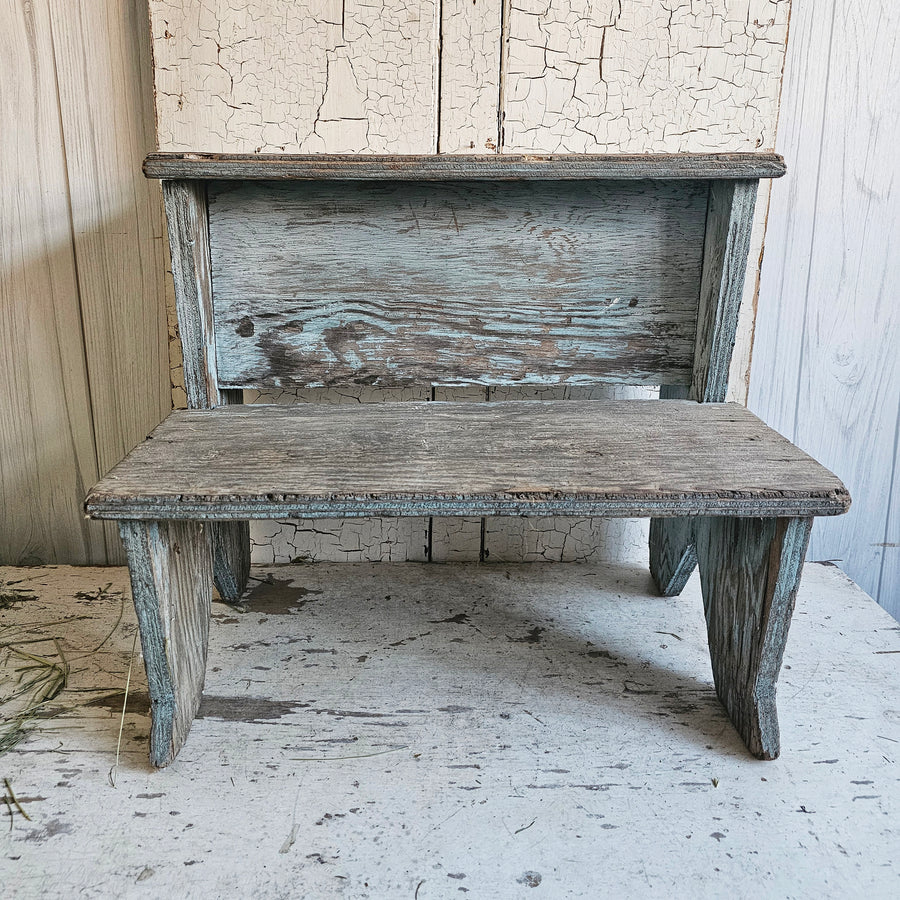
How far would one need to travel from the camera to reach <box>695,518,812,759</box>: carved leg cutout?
4.29 feet

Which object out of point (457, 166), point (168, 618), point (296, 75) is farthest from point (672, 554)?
point (296, 75)

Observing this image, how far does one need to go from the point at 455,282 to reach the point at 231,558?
794mm

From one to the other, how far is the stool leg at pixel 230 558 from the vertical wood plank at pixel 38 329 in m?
0.42

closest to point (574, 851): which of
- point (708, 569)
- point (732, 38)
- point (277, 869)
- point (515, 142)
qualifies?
point (277, 869)

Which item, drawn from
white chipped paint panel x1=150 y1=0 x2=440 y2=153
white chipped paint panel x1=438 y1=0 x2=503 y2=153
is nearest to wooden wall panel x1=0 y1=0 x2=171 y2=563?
white chipped paint panel x1=150 y1=0 x2=440 y2=153

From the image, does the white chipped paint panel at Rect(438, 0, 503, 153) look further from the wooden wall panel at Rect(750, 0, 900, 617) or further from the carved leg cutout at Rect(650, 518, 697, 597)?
the carved leg cutout at Rect(650, 518, 697, 597)

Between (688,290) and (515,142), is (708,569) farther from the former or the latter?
(515,142)

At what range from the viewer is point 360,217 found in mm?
1646

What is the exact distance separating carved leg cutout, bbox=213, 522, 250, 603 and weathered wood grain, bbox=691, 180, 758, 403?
108cm

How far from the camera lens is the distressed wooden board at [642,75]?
1.66 meters

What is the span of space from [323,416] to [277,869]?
2.63ft

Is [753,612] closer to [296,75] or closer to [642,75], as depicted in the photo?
[642,75]

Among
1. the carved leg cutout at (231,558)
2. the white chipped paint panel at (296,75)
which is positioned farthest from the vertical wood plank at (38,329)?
the carved leg cutout at (231,558)

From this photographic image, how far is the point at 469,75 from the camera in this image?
66.1 inches
